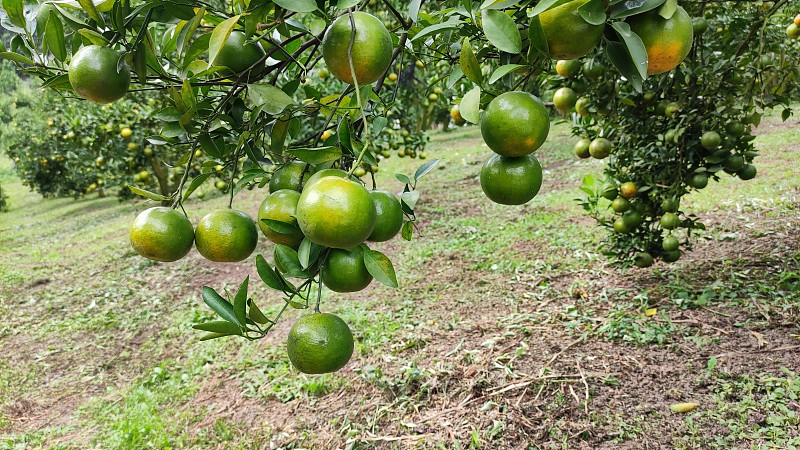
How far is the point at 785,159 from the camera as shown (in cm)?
584

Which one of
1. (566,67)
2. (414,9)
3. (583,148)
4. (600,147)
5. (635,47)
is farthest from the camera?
(583,148)

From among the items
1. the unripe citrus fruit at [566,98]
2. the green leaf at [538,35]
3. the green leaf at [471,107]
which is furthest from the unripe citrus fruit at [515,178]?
the unripe citrus fruit at [566,98]

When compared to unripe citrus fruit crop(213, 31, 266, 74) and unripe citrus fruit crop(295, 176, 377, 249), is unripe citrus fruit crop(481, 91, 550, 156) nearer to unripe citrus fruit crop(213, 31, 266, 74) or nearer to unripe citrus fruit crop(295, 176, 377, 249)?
unripe citrus fruit crop(295, 176, 377, 249)

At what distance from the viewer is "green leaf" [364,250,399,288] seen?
888 mm

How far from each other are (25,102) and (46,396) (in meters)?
20.2

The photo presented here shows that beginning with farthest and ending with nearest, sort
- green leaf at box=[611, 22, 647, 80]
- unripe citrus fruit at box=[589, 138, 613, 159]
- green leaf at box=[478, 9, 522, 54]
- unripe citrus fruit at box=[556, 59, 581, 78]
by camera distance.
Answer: unripe citrus fruit at box=[589, 138, 613, 159], unripe citrus fruit at box=[556, 59, 581, 78], green leaf at box=[478, 9, 522, 54], green leaf at box=[611, 22, 647, 80]

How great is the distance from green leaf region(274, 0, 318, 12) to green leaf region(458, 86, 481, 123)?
0.29m

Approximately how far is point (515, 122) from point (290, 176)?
449 mm

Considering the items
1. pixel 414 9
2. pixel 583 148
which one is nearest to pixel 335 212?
pixel 414 9

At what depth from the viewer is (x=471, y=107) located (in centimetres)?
89

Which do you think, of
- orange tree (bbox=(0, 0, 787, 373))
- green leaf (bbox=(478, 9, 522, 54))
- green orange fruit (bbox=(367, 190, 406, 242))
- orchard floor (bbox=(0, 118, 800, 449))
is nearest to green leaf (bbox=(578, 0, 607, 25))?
orange tree (bbox=(0, 0, 787, 373))

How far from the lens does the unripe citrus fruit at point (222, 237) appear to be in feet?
3.11

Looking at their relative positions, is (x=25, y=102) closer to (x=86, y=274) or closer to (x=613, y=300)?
(x=86, y=274)

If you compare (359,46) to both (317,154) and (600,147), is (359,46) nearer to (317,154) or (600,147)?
(317,154)
